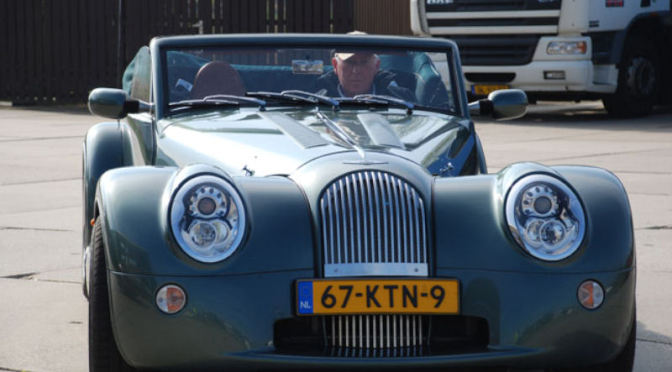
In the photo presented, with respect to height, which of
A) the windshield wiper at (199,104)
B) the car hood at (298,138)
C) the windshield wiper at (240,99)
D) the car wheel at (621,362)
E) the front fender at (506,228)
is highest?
the windshield wiper at (240,99)

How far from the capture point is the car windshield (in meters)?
5.30

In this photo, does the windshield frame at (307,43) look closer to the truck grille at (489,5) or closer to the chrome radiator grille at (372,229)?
the chrome radiator grille at (372,229)

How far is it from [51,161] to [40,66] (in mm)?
10604

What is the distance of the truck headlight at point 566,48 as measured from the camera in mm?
16547

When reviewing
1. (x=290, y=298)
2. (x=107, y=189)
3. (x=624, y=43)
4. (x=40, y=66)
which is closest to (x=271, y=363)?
(x=290, y=298)

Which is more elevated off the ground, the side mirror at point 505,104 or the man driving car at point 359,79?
the man driving car at point 359,79

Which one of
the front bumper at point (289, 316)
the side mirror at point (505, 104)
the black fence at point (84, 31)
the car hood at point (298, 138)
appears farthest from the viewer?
the black fence at point (84, 31)

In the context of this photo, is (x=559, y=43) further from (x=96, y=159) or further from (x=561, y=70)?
(x=96, y=159)

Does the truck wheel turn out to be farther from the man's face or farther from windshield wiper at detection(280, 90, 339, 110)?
windshield wiper at detection(280, 90, 339, 110)

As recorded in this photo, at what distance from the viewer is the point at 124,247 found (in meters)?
3.71

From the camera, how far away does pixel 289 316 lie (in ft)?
12.0

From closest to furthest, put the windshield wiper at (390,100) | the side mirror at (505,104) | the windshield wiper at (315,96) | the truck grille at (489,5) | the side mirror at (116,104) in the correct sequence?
the windshield wiper at (315,96) < the windshield wiper at (390,100) < the side mirror at (116,104) < the side mirror at (505,104) < the truck grille at (489,5)

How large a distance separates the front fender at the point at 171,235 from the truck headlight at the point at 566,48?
1317 centimetres

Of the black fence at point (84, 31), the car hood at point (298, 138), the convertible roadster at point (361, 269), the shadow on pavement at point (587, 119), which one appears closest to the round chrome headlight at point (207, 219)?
the convertible roadster at point (361, 269)
